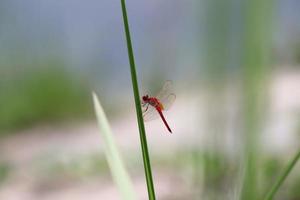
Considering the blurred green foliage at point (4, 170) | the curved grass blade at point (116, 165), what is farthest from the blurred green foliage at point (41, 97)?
the curved grass blade at point (116, 165)

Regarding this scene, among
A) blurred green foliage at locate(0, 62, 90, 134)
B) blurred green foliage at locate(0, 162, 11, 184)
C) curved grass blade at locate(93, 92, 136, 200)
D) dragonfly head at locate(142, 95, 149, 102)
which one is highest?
blurred green foliage at locate(0, 62, 90, 134)

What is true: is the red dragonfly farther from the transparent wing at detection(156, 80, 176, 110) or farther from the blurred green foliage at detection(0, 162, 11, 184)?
the blurred green foliage at detection(0, 162, 11, 184)

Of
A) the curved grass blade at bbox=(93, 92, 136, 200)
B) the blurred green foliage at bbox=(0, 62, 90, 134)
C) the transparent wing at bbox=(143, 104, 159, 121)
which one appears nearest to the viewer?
the curved grass blade at bbox=(93, 92, 136, 200)

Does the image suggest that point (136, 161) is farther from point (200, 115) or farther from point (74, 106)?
point (200, 115)

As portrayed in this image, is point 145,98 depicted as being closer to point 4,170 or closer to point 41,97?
point 4,170

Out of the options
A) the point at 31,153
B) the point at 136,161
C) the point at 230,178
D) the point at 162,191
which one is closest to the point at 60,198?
the point at 136,161

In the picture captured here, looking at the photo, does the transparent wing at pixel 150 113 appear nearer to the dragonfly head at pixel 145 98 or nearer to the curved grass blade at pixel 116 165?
the dragonfly head at pixel 145 98

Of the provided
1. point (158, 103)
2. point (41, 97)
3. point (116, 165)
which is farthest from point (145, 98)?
point (41, 97)

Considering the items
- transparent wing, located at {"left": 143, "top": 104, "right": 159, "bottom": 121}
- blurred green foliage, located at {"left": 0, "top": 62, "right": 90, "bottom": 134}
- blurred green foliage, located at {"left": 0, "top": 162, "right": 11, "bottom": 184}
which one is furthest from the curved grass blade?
blurred green foliage, located at {"left": 0, "top": 62, "right": 90, "bottom": 134}

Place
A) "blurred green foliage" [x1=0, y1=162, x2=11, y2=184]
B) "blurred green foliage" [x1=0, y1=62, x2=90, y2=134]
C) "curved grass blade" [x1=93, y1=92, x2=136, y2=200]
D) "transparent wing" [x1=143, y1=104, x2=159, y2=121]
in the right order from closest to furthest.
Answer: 1. "curved grass blade" [x1=93, y1=92, x2=136, y2=200]
2. "transparent wing" [x1=143, y1=104, x2=159, y2=121]
3. "blurred green foliage" [x1=0, y1=162, x2=11, y2=184]
4. "blurred green foliage" [x1=0, y1=62, x2=90, y2=134]
